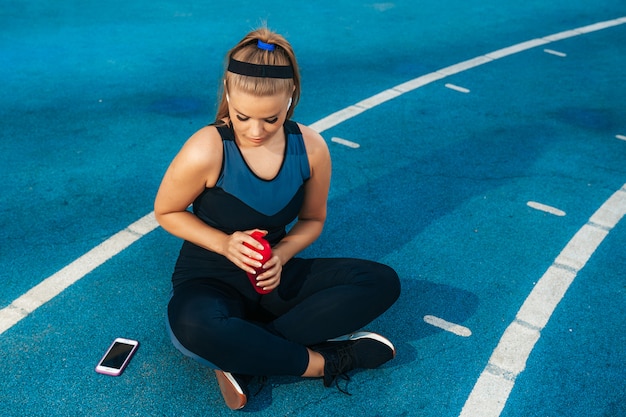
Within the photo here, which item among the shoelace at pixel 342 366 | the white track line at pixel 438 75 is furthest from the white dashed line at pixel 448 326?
the white track line at pixel 438 75

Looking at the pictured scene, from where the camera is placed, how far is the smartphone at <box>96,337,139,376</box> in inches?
130

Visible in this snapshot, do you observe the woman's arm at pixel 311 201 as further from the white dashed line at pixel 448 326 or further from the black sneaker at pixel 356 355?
the white dashed line at pixel 448 326

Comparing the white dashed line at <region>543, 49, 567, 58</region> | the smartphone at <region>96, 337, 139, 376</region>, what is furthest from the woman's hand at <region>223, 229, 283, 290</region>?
the white dashed line at <region>543, 49, 567, 58</region>

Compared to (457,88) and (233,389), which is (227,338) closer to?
(233,389)

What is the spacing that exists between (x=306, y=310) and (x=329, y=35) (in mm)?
6947

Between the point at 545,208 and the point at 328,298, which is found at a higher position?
the point at 328,298

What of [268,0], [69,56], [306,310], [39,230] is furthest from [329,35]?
[306,310]

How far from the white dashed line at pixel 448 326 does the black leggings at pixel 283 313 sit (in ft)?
2.00

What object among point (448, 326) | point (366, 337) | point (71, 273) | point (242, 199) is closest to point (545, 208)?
point (448, 326)

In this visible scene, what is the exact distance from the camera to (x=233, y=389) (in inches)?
123

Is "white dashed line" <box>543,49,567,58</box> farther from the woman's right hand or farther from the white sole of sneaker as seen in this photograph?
the woman's right hand

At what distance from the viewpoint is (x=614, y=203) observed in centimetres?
539

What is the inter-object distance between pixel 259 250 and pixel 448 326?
1.54 m

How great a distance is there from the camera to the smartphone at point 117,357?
3.31 metres
